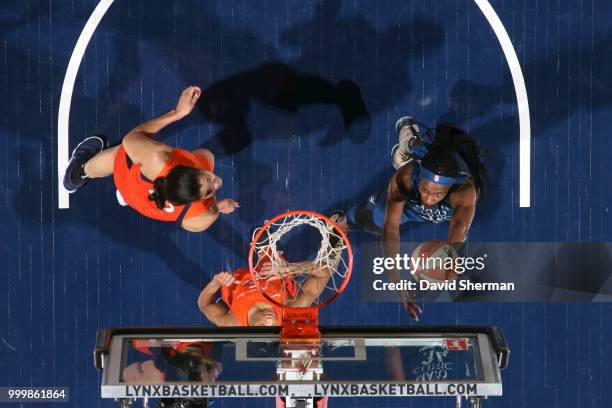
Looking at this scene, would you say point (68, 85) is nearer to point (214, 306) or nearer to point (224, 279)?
point (224, 279)

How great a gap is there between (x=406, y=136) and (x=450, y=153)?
0.37 m

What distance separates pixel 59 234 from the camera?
331 inches

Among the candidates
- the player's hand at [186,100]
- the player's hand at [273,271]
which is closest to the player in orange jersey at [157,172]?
the player's hand at [186,100]

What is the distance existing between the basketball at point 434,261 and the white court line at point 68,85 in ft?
9.18

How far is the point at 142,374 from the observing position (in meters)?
6.53

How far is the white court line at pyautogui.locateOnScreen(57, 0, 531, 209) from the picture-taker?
8.31 meters

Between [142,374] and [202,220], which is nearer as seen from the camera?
[142,374]

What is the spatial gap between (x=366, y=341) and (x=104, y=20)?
327 centimetres

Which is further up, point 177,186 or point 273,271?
point 177,186

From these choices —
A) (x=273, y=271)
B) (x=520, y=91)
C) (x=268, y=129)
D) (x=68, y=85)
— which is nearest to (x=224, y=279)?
(x=273, y=271)

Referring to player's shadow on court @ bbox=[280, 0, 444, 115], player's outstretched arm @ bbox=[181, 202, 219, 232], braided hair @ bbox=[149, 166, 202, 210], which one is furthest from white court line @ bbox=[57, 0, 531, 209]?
player's outstretched arm @ bbox=[181, 202, 219, 232]

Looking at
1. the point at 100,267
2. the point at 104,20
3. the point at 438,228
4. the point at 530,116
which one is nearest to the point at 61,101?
the point at 104,20

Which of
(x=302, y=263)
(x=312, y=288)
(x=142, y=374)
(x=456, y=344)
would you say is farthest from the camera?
(x=302, y=263)

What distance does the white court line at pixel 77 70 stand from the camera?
8.31m
